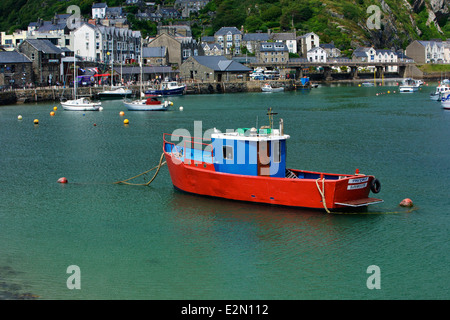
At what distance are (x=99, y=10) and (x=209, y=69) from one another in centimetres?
5530

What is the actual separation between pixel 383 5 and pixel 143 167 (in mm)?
170841

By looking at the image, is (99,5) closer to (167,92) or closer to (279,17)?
(279,17)

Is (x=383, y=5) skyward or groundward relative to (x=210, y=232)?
skyward

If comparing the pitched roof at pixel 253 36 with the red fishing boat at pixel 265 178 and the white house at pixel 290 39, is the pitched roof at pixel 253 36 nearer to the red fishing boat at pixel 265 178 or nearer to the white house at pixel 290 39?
the white house at pixel 290 39

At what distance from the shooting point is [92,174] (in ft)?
107

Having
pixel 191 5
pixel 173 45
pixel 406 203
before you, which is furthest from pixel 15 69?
pixel 191 5

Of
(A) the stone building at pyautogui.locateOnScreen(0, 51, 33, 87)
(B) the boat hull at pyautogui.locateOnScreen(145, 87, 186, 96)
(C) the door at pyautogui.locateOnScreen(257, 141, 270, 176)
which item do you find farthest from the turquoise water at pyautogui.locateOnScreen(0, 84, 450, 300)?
(B) the boat hull at pyautogui.locateOnScreen(145, 87, 186, 96)

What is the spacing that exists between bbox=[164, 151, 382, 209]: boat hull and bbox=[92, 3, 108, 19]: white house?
138 m

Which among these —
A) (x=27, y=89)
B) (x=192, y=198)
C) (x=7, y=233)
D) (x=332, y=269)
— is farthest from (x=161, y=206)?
(x=27, y=89)

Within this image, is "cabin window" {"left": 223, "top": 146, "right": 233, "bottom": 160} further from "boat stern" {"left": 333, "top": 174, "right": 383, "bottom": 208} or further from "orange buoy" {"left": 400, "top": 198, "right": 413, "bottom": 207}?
"orange buoy" {"left": 400, "top": 198, "right": 413, "bottom": 207}

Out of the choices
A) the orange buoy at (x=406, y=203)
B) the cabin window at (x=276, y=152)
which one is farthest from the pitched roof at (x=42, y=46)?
the orange buoy at (x=406, y=203)

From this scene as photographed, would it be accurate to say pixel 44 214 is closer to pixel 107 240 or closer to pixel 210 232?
pixel 107 240

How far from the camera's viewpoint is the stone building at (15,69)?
87.2 metres

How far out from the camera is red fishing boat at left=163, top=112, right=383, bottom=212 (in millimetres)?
23312
